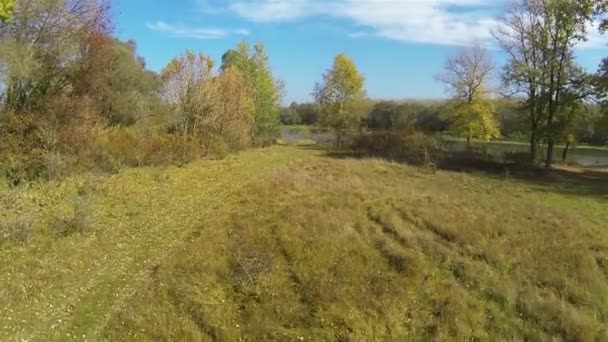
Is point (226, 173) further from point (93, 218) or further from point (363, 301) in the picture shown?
point (363, 301)

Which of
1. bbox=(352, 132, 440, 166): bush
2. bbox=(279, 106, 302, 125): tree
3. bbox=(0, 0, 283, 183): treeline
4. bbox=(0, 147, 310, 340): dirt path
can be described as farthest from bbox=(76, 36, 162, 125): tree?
bbox=(279, 106, 302, 125): tree

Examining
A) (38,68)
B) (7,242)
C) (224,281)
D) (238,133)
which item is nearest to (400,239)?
(224,281)

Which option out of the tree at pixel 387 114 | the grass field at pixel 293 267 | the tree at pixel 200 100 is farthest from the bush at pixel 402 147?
the grass field at pixel 293 267

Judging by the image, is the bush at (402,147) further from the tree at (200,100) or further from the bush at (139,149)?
the bush at (139,149)

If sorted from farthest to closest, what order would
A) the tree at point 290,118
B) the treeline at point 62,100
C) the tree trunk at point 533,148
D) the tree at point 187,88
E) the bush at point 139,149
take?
1. the tree at point 290,118
2. the tree trunk at point 533,148
3. the tree at point 187,88
4. the bush at point 139,149
5. the treeline at point 62,100

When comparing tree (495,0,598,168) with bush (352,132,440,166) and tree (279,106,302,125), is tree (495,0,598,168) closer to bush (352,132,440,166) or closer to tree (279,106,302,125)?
bush (352,132,440,166)

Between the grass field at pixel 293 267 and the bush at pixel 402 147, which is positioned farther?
the bush at pixel 402 147
